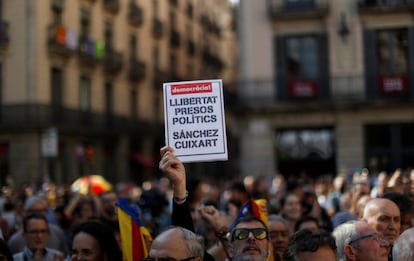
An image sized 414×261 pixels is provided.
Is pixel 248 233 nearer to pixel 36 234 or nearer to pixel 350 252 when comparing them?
pixel 350 252

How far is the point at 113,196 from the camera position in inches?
358

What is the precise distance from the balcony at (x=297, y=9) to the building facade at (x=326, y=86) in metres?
0.04

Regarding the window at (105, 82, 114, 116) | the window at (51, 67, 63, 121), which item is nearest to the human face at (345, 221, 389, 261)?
the window at (51, 67, 63, 121)

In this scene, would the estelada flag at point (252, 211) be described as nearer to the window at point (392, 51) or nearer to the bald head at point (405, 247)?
the bald head at point (405, 247)

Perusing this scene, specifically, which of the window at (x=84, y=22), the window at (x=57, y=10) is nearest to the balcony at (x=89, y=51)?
the window at (x=84, y=22)

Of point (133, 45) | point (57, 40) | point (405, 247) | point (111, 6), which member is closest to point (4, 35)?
point (57, 40)

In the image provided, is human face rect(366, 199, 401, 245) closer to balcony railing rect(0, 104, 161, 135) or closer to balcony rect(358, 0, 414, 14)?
balcony rect(358, 0, 414, 14)

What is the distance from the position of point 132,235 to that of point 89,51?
2659 cm

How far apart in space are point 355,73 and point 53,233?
745 inches

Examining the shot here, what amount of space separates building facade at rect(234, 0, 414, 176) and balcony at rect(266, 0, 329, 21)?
0.04 meters

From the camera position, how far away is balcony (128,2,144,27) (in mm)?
36312

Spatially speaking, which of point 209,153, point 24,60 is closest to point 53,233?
point 209,153

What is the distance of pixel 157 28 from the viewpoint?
1563 inches

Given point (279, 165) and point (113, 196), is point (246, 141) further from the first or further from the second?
point (113, 196)
